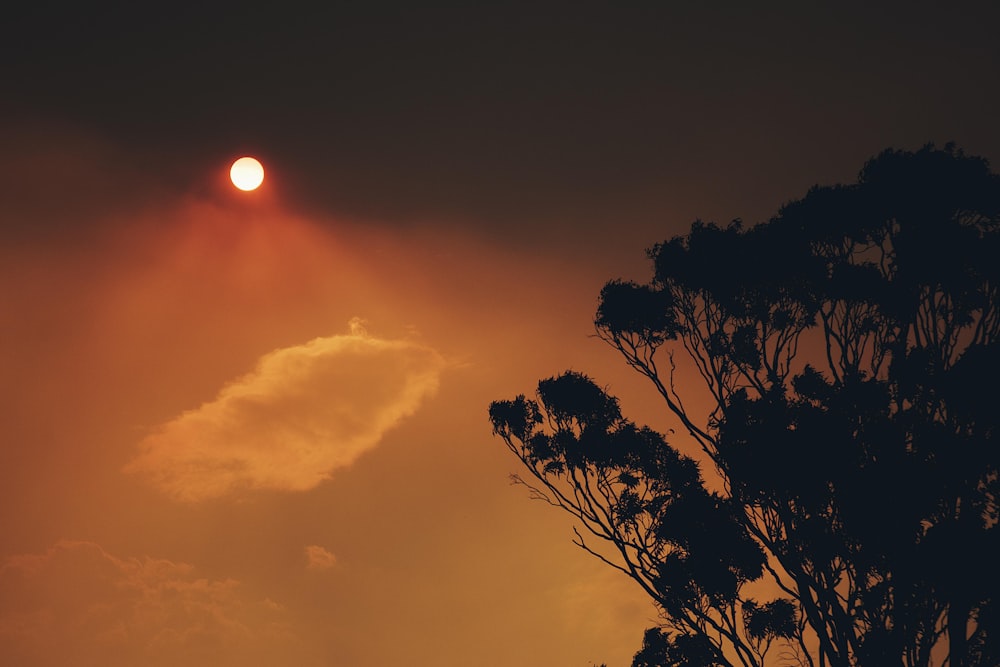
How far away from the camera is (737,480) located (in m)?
21.1

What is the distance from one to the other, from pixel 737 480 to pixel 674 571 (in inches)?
114

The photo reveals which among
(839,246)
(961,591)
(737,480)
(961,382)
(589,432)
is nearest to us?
→ (961,591)

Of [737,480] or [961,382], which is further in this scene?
[737,480]

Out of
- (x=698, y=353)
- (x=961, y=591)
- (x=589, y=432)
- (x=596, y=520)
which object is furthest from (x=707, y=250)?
(x=961, y=591)

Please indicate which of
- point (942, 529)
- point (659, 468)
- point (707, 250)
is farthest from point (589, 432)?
point (942, 529)

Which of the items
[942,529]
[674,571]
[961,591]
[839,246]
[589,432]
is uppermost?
[839,246]

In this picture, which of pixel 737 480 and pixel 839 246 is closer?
pixel 737 480

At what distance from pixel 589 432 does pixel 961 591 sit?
989cm

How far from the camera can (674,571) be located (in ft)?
71.9

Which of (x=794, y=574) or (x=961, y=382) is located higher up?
(x=961, y=382)

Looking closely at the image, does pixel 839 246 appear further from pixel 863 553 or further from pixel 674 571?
pixel 674 571

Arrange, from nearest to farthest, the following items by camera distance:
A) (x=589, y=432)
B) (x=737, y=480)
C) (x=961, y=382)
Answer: (x=961, y=382), (x=737, y=480), (x=589, y=432)

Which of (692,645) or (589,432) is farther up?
(589,432)

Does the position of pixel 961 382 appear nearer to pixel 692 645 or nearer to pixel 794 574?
pixel 794 574
